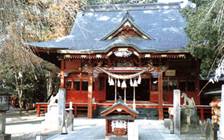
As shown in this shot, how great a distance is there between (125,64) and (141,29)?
2.44 metres

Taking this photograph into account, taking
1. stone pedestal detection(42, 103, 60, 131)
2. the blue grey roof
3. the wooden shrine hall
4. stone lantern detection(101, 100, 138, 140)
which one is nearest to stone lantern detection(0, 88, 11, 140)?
stone lantern detection(101, 100, 138, 140)

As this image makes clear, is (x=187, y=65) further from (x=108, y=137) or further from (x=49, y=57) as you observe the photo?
(x=108, y=137)

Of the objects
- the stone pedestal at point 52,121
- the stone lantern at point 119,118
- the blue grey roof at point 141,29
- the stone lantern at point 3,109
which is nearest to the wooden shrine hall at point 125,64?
the blue grey roof at point 141,29

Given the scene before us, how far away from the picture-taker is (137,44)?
1759cm

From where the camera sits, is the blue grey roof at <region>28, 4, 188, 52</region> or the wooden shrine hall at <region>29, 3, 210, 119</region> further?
the blue grey roof at <region>28, 4, 188, 52</region>

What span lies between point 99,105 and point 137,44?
391cm

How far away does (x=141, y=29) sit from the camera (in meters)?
18.7

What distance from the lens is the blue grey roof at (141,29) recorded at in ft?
56.4

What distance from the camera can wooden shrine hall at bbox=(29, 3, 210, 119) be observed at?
1677 cm

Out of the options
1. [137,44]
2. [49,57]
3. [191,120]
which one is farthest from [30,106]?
[191,120]

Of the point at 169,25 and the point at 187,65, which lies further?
the point at 169,25

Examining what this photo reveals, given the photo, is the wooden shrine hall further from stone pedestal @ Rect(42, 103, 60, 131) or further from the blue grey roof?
stone pedestal @ Rect(42, 103, 60, 131)

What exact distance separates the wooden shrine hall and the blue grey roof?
0.05 m

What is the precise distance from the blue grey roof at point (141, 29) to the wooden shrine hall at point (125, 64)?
53mm
